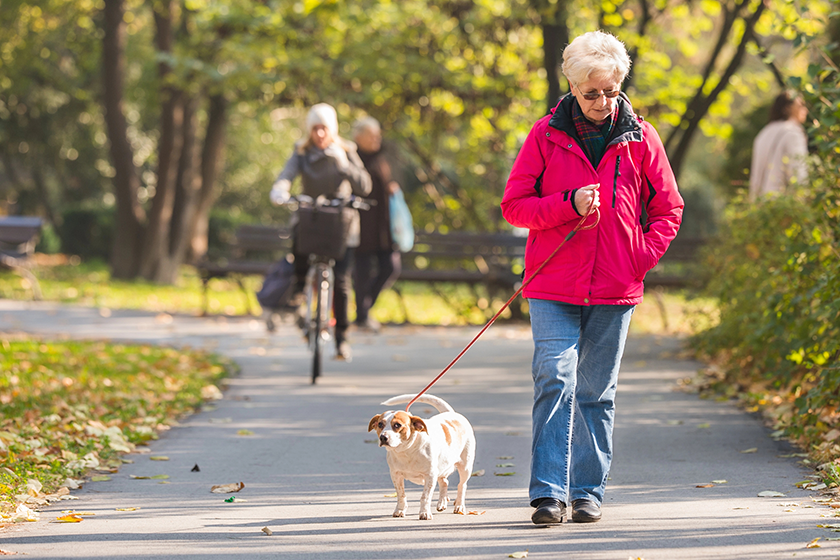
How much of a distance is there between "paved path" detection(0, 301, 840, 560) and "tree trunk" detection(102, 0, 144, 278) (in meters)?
12.3

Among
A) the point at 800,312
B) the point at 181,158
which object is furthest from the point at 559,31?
the point at 181,158

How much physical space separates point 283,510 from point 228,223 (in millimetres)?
25470

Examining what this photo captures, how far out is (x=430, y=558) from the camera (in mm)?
3795

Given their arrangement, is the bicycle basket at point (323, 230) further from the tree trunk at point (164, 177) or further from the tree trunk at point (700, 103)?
the tree trunk at point (164, 177)

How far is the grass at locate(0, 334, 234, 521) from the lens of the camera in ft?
17.1

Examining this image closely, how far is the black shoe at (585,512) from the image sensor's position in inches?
168

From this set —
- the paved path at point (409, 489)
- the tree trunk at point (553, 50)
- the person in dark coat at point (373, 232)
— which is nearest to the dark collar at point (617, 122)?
the paved path at point (409, 489)

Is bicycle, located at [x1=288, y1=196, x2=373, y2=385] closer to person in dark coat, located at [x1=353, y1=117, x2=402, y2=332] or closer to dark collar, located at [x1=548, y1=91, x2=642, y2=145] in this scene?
person in dark coat, located at [x1=353, y1=117, x2=402, y2=332]

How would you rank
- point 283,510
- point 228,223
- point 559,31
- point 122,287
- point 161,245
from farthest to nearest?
point 228,223 < point 161,245 < point 122,287 < point 559,31 < point 283,510

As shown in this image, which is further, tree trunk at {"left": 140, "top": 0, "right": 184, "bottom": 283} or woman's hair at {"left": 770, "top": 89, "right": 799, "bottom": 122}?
tree trunk at {"left": 140, "top": 0, "right": 184, "bottom": 283}

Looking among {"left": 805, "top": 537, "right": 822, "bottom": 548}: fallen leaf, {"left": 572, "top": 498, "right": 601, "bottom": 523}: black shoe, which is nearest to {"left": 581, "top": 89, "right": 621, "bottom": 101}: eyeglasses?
{"left": 572, "top": 498, "right": 601, "bottom": 523}: black shoe

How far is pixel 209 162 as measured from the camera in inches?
909

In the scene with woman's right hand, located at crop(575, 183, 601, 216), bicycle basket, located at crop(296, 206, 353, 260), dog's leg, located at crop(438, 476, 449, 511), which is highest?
woman's right hand, located at crop(575, 183, 601, 216)

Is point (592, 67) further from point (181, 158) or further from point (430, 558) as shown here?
point (181, 158)
